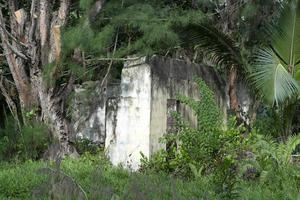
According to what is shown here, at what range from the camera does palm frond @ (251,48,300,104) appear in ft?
27.3

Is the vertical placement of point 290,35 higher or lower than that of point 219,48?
higher

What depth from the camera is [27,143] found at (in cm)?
895

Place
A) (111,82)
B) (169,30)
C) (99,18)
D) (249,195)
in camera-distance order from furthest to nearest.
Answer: (111,82) < (99,18) < (169,30) < (249,195)

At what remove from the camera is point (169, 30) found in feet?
27.3

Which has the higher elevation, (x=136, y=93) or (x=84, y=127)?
(x=136, y=93)

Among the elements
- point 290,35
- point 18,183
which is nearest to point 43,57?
point 18,183

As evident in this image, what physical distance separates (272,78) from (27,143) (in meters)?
4.32

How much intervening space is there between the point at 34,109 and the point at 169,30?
2.98 meters

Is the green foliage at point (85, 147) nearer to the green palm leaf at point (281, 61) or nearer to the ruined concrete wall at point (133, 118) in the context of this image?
the ruined concrete wall at point (133, 118)

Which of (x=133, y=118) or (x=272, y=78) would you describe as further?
(x=272, y=78)

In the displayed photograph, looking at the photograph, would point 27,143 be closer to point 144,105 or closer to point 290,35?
point 144,105

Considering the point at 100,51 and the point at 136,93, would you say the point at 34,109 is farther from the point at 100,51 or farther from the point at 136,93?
the point at 136,93

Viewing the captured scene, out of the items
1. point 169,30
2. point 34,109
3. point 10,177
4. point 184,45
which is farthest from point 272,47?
point 10,177

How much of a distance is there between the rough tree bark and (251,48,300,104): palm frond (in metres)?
2.97
